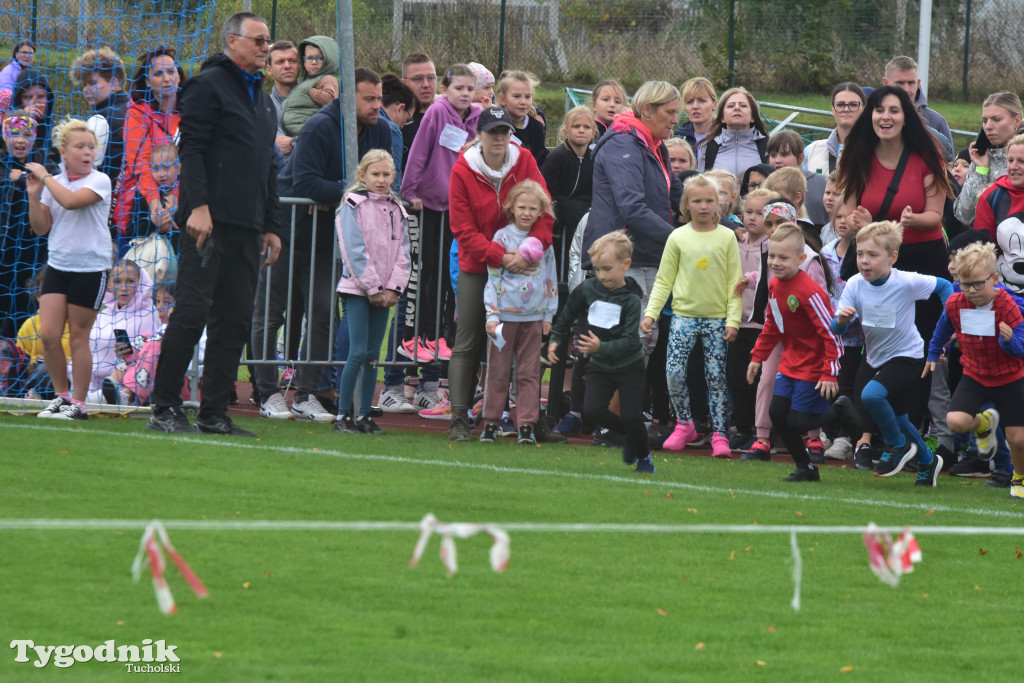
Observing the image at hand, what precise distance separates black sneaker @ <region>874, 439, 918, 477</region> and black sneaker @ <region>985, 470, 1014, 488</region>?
21.3 inches

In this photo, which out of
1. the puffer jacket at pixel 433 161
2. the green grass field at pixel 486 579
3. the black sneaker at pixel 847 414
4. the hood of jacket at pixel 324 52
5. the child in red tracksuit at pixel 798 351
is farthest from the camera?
the hood of jacket at pixel 324 52

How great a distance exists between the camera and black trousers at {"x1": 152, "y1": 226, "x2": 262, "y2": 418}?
880 centimetres

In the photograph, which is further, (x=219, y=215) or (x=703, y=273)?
(x=703, y=273)

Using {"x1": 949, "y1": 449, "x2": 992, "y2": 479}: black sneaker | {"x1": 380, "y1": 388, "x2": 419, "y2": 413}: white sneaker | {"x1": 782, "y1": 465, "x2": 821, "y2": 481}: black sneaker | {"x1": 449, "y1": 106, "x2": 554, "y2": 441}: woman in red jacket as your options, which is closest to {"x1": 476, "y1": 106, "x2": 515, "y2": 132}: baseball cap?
{"x1": 449, "y1": 106, "x2": 554, "y2": 441}: woman in red jacket

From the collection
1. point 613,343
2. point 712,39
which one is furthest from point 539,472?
point 712,39

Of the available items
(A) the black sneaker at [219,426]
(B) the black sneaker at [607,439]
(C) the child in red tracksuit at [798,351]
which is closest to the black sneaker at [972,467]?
(C) the child in red tracksuit at [798,351]

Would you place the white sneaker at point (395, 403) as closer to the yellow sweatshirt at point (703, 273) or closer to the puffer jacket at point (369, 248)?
the puffer jacket at point (369, 248)

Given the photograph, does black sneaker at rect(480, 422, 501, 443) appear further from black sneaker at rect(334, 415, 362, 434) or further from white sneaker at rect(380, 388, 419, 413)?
white sneaker at rect(380, 388, 419, 413)

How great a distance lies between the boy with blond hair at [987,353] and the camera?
8.23 m

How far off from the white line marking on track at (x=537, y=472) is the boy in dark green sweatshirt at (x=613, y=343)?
33 centimetres

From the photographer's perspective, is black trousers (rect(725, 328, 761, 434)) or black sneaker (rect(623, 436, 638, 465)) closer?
black sneaker (rect(623, 436, 638, 465))

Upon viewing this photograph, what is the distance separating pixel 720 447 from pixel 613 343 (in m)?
1.67

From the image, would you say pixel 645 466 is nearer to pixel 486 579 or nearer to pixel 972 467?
pixel 972 467

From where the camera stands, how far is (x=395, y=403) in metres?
11.2
